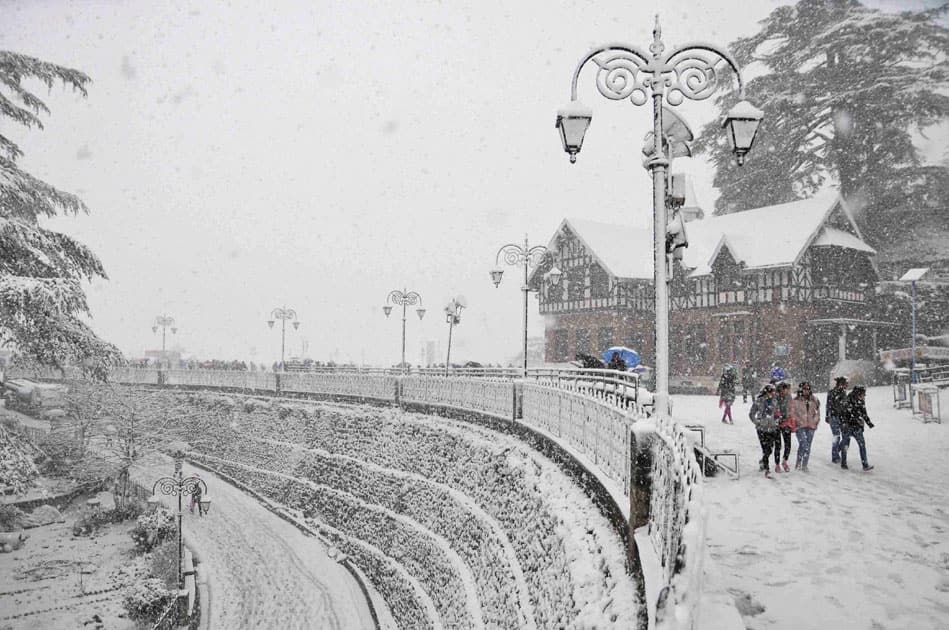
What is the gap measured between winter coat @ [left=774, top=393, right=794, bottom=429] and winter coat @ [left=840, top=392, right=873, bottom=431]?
0.78 m

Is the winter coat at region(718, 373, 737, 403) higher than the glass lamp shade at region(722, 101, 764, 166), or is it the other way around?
the glass lamp shade at region(722, 101, 764, 166)

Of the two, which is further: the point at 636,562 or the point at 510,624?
the point at 510,624

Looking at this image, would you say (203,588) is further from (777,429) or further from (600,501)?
(777,429)

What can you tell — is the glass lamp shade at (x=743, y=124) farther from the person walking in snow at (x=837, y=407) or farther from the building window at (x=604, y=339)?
the building window at (x=604, y=339)

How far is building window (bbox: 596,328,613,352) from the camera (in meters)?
33.8

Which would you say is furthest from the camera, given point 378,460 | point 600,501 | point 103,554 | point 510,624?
point 378,460

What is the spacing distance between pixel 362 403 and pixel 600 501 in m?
16.7

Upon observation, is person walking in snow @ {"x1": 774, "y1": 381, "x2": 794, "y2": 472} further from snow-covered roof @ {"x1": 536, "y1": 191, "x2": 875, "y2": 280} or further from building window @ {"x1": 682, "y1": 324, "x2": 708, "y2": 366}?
building window @ {"x1": 682, "y1": 324, "x2": 708, "y2": 366}

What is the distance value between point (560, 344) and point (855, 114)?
19.6m

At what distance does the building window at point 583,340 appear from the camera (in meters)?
35.0

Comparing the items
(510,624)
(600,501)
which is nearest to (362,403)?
(510,624)

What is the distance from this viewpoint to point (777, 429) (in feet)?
32.7

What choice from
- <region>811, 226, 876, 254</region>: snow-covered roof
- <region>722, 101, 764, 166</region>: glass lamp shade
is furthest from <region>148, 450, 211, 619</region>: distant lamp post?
<region>811, 226, 876, 254</region>: snow-covered roof

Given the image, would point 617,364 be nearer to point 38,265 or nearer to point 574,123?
point 574,123
